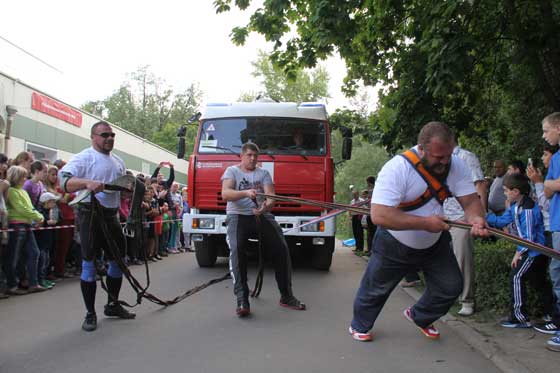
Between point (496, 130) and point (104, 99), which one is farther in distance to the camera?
point (104, 99)

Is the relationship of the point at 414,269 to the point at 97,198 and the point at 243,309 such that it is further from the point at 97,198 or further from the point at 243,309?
the point at 97,198

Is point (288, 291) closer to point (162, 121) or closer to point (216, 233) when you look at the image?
point (216, 233)

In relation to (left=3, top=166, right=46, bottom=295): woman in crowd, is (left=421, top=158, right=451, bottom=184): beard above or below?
above

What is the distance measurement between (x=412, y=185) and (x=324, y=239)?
5386 millimetres

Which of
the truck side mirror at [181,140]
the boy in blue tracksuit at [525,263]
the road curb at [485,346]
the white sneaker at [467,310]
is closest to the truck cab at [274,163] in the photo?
the truck side mirror at [181,140]

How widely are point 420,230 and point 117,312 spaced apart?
3.46 metres

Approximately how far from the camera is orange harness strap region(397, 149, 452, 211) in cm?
403

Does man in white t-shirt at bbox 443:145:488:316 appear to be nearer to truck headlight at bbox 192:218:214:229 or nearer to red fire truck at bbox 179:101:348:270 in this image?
red fire truck at bbox 179:101:348:270

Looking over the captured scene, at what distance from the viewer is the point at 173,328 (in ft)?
17.1

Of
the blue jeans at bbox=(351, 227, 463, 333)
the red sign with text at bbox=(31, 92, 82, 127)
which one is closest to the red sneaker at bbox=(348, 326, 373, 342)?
the blue jeans at bbox=(351, 227, 463, 333)

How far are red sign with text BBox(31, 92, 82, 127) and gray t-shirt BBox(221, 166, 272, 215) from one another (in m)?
15.4

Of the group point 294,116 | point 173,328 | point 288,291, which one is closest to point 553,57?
point 294,116

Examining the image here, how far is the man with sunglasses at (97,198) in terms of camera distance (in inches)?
202

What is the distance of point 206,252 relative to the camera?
9859 mm
